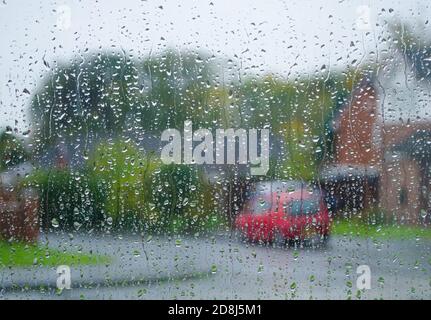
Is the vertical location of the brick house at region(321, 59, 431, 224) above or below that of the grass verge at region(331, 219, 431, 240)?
above

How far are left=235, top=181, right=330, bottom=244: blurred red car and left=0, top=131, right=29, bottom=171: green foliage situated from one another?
826 millimetres

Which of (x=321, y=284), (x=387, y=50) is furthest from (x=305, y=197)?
(x=387, y=50)

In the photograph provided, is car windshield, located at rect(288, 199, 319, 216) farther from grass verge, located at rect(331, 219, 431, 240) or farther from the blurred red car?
grass verge, located at rect(331, 219, 431, 240)

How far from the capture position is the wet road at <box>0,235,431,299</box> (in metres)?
2.16

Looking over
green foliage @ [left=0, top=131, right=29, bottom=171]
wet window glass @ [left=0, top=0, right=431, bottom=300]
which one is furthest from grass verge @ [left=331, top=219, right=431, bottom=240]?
green foliage @ [left=0, top=131, right=29, bottom=171]

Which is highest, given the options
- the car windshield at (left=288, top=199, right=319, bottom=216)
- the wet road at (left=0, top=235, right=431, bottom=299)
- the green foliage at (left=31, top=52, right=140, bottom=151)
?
the green foliage at (left=31, top=52, right=140, bottom=151)

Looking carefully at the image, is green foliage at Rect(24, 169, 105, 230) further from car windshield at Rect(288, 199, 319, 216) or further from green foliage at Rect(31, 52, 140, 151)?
car windshield at Rect(288, 199, 319, 216)

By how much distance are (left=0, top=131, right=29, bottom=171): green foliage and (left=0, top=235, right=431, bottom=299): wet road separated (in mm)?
308

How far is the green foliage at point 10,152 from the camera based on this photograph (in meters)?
2.14

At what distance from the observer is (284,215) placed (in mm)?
2146

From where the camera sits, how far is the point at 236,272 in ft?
7.11

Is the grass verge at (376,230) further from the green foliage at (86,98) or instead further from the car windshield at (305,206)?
the green foliage at (86,98)

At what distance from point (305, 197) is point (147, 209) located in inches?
22.9
